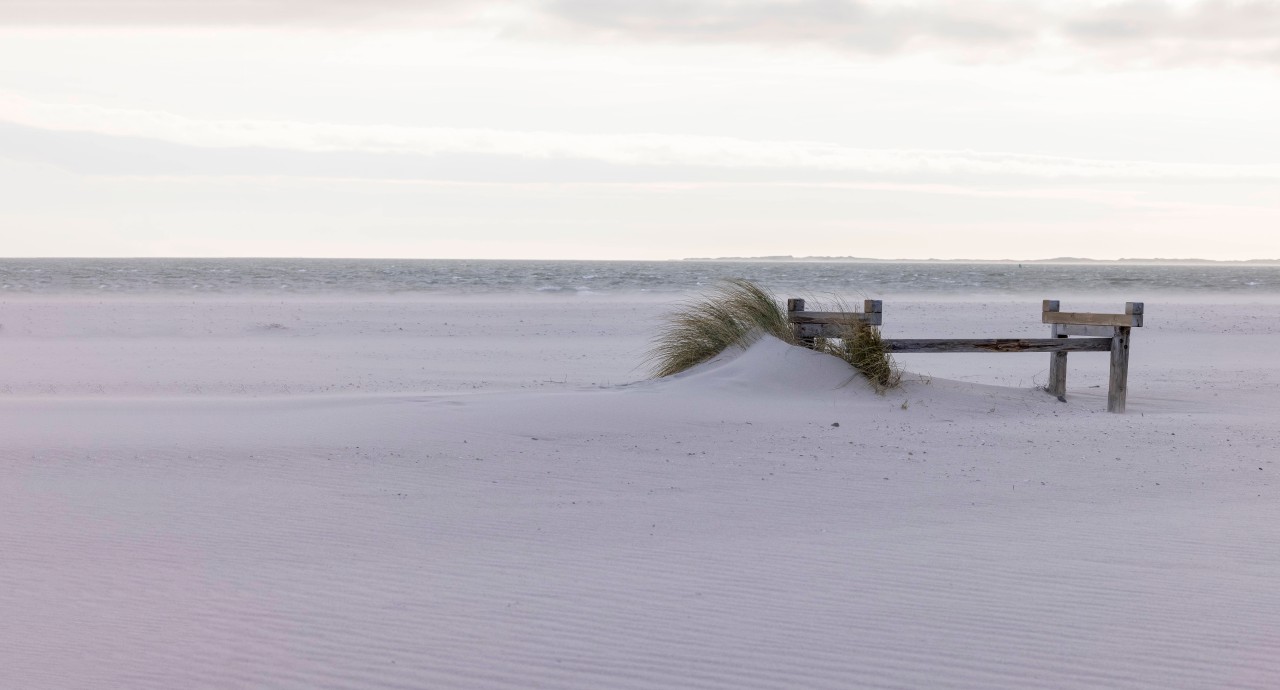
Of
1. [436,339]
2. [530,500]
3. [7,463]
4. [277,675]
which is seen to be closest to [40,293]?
[436,339]

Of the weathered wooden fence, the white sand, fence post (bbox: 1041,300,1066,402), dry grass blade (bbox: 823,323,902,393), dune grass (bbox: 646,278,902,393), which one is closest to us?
the white sand

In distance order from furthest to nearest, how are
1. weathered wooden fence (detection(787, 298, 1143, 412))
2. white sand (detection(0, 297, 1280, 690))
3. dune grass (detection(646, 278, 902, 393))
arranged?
dune grass (detection(646, 278, 902, 393))
weathered wooden fence (detection(787, 298, 1143, 412))
white sand (detection(0, 297, 1280, 690))

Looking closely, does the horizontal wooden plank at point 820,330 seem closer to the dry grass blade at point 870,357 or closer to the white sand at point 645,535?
the dry grass blade at point 870,357

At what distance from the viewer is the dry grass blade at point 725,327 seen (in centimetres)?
1286

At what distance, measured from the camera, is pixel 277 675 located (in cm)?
428

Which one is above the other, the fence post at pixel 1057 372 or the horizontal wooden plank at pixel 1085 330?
the horizontal wooden plank at pixel 1085 330

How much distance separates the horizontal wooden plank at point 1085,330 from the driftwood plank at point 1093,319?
7cm

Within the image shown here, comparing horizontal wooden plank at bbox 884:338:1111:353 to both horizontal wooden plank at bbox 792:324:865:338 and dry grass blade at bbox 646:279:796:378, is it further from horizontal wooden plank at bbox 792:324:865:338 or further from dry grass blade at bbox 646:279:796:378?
dry grass blade at bbox 646:279:796:378

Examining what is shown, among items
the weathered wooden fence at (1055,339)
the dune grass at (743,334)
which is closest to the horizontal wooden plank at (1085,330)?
the weathered wooden fence at (1055,339)

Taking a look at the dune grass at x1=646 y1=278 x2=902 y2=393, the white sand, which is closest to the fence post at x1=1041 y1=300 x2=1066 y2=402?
the white sand

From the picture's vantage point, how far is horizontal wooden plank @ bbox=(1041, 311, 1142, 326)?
1170 centimetres

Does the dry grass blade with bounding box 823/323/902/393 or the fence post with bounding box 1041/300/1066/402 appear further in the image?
the fence post with bounding box 1041/300/1066/402

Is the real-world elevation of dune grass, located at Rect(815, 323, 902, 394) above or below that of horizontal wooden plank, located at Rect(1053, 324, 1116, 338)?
below

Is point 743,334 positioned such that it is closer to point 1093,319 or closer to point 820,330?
point 820,330
